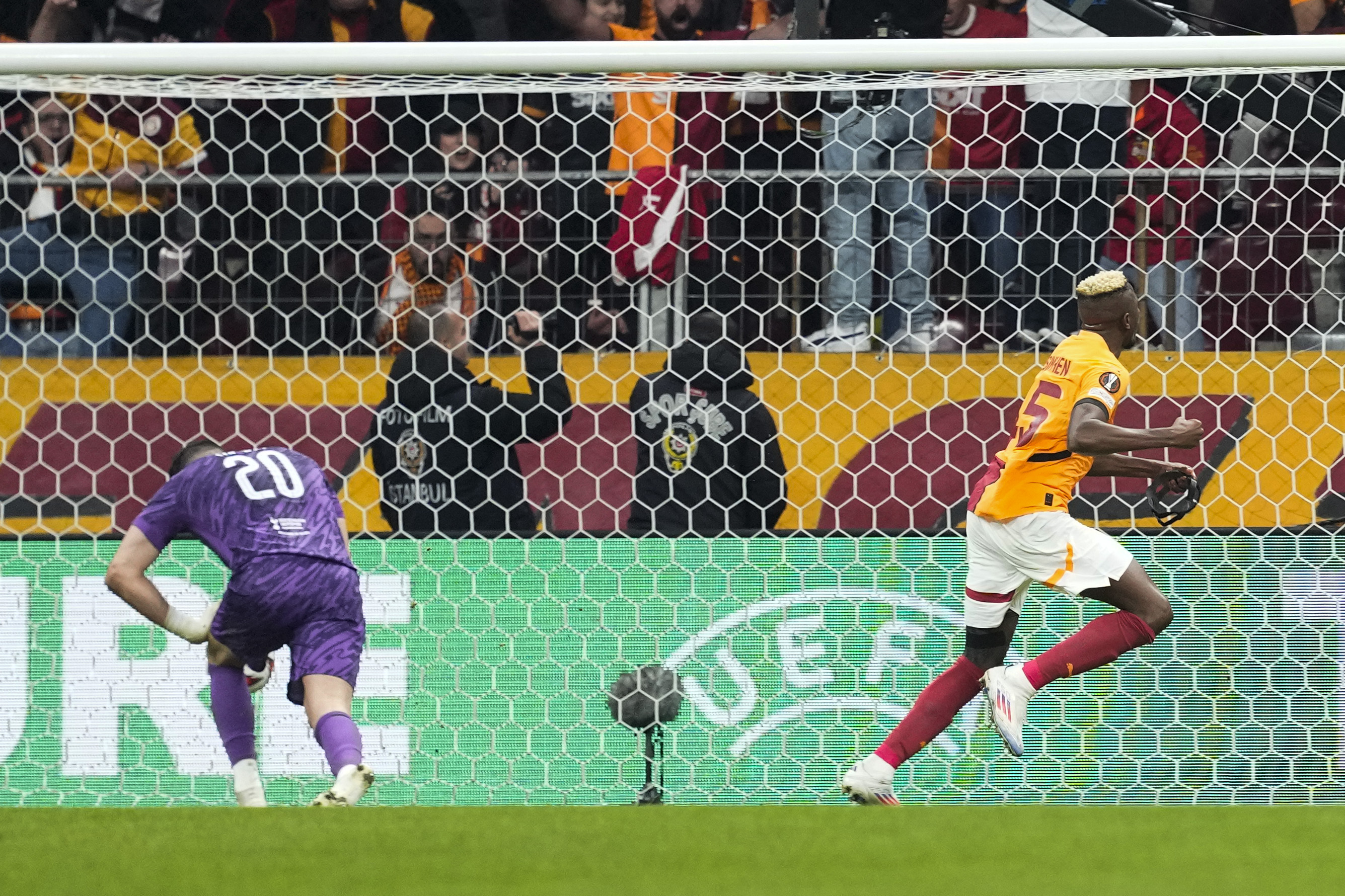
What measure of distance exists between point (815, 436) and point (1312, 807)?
2.68 metres

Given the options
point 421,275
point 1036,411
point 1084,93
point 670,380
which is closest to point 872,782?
point 1036,411

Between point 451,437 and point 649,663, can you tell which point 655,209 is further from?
point 649,663

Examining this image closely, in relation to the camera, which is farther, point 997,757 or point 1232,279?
point 1232,279

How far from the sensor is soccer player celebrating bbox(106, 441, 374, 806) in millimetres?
4789

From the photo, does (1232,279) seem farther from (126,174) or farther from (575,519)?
(126,174)

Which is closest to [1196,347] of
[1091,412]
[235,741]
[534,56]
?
[1091,412]

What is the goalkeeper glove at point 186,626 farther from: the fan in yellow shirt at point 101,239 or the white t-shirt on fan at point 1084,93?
the white t-shirt on fan at point 1084,93

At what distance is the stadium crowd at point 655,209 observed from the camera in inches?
241

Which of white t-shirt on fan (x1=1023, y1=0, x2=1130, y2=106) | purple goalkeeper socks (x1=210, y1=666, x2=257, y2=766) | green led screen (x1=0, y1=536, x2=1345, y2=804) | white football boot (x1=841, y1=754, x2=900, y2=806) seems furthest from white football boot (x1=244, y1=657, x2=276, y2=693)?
white t-shirt on fan (x1=1023, y1=0, x2=1130, y2=106)

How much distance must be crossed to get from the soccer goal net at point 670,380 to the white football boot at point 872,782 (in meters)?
0.28

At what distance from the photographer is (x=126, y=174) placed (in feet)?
20.0

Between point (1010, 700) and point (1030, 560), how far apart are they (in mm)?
438

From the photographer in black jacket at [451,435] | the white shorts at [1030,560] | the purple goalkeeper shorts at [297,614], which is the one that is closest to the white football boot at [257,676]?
the purple goalkeeper shorts at [297,614]

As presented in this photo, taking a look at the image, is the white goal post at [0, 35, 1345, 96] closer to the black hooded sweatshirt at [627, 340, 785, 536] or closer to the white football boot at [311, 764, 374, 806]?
the black hooded sweatshirt at [627, 340, 785, 536]
